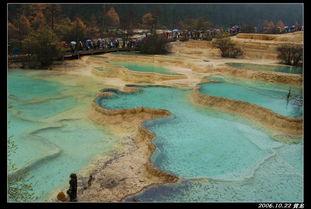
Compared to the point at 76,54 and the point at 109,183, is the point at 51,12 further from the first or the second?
the point at 109,183

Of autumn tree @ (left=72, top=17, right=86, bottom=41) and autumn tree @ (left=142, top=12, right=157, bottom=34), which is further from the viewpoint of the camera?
autumn tree @ (left=142, top=12, right=157, bottom=34)

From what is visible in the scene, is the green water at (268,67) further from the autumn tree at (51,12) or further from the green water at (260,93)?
the autumn tree at (51,12)

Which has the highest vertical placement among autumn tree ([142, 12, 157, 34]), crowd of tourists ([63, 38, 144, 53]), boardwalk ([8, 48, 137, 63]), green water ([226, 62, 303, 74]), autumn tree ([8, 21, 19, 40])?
autumn tree ([142, 12, 157, 34])

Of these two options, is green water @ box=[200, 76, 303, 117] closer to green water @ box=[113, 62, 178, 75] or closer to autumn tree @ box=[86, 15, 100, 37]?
green water @ box=[113, 62, 178, 75]

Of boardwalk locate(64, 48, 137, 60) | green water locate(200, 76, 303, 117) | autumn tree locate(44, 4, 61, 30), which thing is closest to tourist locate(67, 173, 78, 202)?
green water locate(200, 76, 303, 117)

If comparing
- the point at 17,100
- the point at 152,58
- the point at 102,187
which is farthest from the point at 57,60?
the point at 102,187

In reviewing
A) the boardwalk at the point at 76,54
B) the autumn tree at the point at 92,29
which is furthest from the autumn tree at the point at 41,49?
the autumn tree at the point at 92,29
